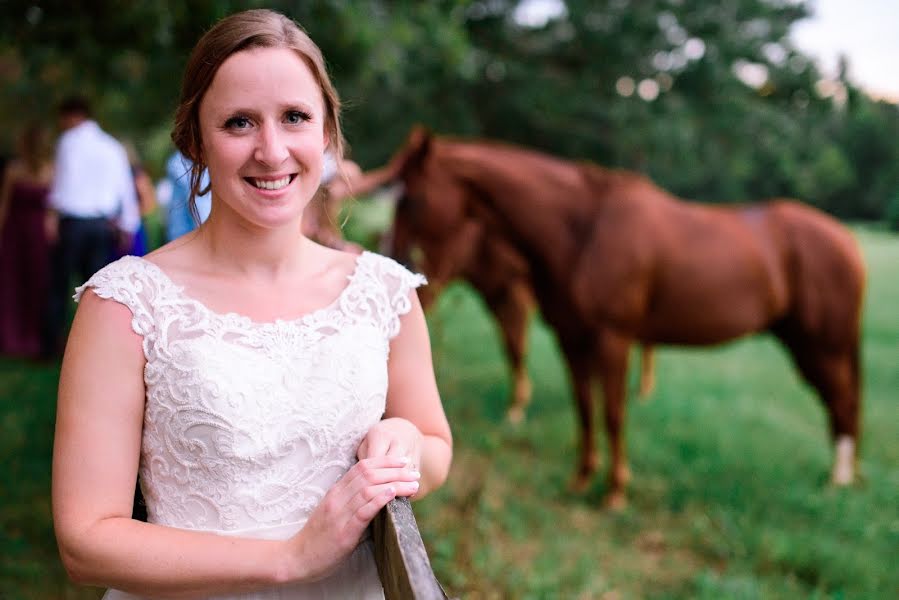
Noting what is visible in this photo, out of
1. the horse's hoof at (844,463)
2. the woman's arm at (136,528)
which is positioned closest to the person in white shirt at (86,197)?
the woman's arm at (136,528)

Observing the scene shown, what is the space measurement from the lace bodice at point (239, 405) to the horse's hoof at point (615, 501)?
12.1 ft

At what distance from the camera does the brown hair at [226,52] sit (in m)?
1.27

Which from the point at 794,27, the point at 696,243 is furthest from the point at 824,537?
the point at 794,27

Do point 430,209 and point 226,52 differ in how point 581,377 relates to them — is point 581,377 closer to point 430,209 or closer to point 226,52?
point 430,209

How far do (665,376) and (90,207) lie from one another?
220 inches

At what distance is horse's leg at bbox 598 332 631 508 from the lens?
15.8 ft

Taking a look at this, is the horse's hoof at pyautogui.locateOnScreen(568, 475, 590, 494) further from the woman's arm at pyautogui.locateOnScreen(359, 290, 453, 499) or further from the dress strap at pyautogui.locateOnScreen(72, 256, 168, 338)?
the dress strap at pyautogui.locateOnScreen(72, 256, 168, 338)

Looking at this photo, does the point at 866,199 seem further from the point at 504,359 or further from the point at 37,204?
the point at 37,204

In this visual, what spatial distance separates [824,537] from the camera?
13.8ft

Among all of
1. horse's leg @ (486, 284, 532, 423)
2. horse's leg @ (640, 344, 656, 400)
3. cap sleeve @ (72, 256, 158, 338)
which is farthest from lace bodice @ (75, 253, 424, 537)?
horse's leg @ (640, 344, 656, 400)

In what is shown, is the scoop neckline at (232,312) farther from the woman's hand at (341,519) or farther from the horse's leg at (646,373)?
the horse's leg at (646,373)

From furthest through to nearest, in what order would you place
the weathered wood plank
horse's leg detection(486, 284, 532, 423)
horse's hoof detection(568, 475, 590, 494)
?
1. horse's leg detection(486, 284, 532, 423)
2. horse's hoof detection(568, 475, 590, 494)
3. the weathered wood plank

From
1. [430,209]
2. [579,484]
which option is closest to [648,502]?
[579,484]

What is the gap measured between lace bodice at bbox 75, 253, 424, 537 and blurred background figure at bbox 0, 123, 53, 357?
20.7 ft
